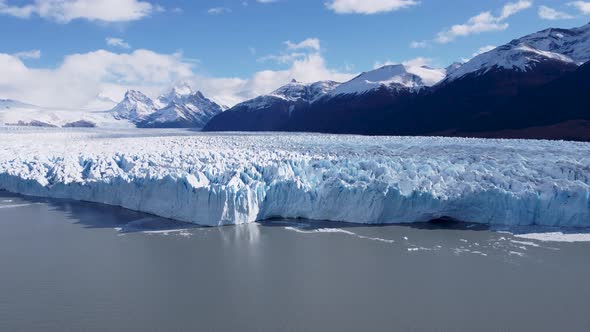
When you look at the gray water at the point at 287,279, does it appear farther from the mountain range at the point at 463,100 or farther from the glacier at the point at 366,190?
the mountain range at the point at 463,100

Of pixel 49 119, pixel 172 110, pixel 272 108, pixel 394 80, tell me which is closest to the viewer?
pixel 394 80

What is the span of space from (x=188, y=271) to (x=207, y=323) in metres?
1.60

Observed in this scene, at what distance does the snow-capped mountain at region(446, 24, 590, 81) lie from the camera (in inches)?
1347

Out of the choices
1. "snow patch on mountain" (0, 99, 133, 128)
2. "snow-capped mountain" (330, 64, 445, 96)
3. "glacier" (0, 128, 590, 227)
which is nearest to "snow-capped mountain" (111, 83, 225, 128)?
"snow patch on mountain" (0, 99, 133, 128)

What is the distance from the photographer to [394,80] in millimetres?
45844

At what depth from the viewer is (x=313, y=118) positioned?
47656 mm

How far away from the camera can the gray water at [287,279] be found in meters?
5.00

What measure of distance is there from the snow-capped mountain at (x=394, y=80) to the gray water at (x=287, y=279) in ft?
124

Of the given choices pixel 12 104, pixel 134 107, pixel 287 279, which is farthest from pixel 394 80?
pixel 12 104

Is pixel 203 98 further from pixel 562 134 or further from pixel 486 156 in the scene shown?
pixel 486 156

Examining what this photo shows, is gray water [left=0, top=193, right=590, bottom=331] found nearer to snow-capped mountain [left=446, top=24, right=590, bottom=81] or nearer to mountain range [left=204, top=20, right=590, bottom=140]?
mountain range [left=204, top=20, right=590, bottom=140]

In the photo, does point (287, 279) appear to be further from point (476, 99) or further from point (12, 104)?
point (12, 104)

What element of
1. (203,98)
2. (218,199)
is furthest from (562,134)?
(203,98)

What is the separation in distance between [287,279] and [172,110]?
90.6 meters
